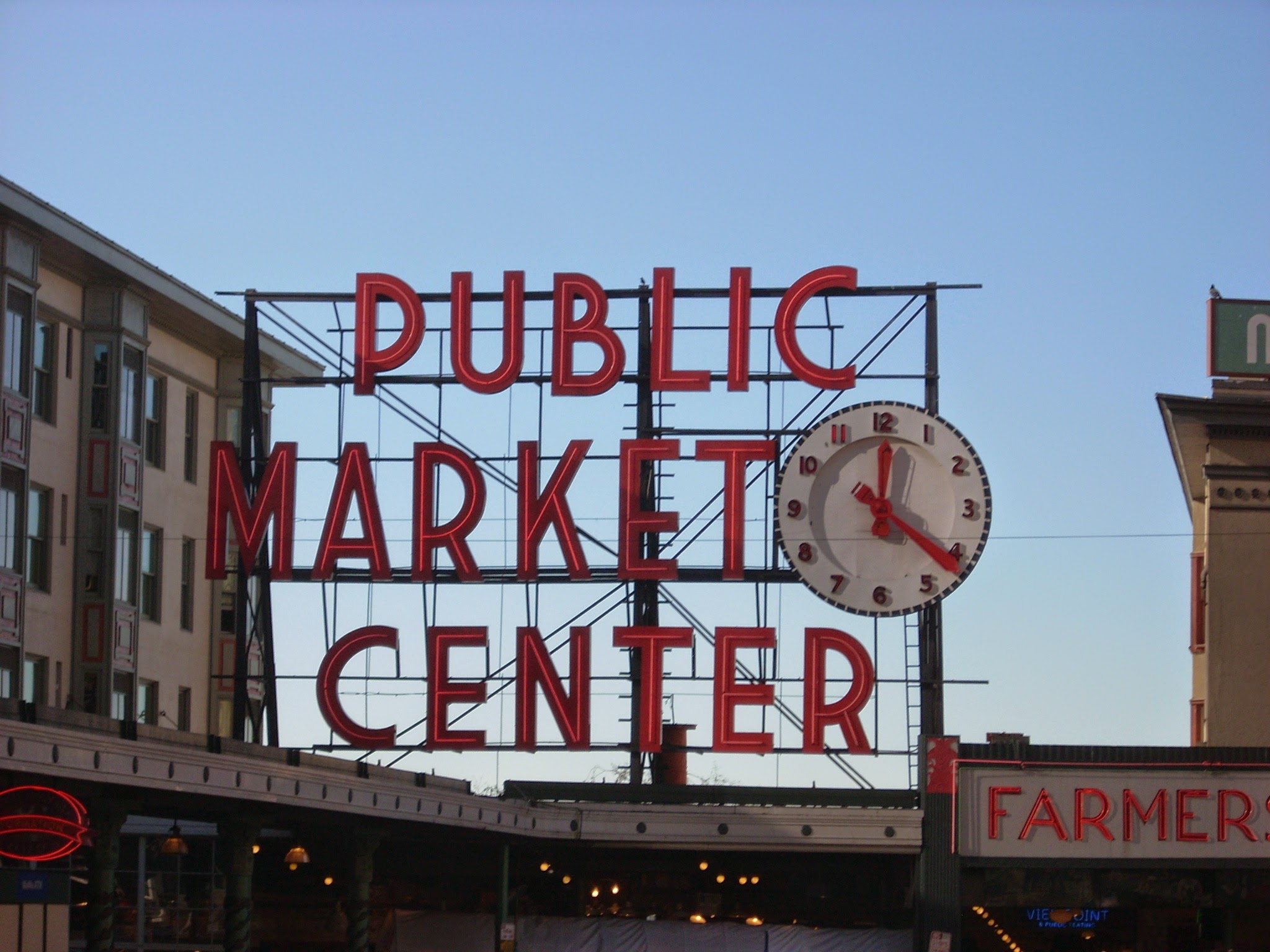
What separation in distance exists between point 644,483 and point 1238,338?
38.8 feet

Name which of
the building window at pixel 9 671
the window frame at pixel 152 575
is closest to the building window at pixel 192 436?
the window frame at pixel 152 575

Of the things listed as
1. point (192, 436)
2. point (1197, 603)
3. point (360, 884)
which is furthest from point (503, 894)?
point (192, 436)

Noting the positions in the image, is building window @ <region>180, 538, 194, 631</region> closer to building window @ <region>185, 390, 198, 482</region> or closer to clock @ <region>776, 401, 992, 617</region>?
building window @ <region>185, 390, 198, 482</region>

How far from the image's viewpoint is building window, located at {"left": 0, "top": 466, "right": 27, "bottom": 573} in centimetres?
3800

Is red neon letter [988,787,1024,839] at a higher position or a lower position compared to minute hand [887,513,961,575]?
lower

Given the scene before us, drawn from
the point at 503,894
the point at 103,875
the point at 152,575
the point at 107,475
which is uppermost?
the point at 107,475

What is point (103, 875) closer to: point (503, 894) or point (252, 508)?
point (503, 894)

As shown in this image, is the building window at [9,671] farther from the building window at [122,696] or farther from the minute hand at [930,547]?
the minute hand at [930,547]

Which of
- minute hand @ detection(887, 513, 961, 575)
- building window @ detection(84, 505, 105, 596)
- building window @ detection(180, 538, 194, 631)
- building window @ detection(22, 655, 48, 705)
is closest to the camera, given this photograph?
building window @ detection(22, 655, 48, 705)

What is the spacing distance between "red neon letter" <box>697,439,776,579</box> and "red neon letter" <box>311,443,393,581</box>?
21.7ft

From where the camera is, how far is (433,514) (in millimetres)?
40719

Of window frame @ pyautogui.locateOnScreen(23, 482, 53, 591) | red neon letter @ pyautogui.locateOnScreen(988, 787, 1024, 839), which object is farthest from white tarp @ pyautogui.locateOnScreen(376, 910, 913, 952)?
window frame @ pyautogui.locateOnScreen(23, 482, 53, 591)

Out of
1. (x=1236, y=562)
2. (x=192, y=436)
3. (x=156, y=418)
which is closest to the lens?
(x=1236, y=562)

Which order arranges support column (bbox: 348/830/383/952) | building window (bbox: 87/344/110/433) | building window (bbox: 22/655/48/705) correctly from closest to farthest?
support column (bbox: 348/830/383/952) → building window (bbox: 22/655/48/705) → building window (bbox: 87/344/110/433)
